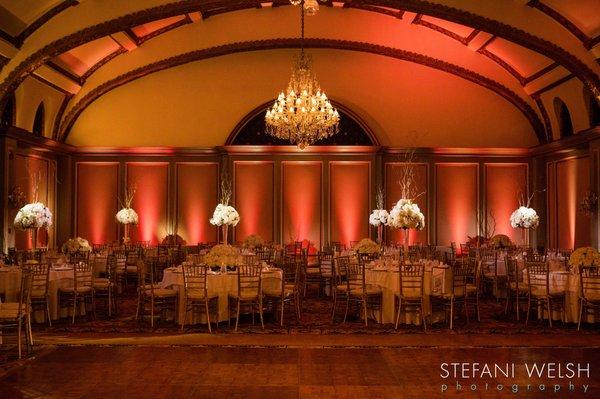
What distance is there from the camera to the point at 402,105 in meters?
15.0

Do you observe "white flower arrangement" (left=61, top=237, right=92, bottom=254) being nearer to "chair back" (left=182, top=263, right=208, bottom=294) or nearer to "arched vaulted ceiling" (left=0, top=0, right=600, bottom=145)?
→ "arched vaulted ceiling" (left=0, top=0, right=600, bottom=145)

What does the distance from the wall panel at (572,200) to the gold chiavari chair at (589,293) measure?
514 cm

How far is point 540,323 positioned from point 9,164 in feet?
32.1

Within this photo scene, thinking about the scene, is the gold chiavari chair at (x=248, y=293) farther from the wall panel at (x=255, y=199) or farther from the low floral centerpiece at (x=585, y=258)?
the wall panel at (x=255, y=199)

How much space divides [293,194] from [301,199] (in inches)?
9.3

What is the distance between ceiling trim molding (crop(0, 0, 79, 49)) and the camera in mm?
9539

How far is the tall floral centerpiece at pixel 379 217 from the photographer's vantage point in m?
13.8

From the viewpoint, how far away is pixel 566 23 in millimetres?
9984

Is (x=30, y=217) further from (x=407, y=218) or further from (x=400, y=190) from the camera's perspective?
(x=400, y=190)

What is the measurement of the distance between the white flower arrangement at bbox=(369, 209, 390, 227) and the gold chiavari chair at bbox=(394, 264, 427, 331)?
5.77 m

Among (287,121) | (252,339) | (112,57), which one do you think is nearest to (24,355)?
(252,339)

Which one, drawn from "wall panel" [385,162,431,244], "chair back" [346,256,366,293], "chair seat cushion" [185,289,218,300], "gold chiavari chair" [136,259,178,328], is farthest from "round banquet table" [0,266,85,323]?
"wall panel" [385,162,431,244]

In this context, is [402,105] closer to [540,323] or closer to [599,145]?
[599,145]

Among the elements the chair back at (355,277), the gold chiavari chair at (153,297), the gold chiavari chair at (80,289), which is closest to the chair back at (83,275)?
the gold chiavari chair at (80,289)
